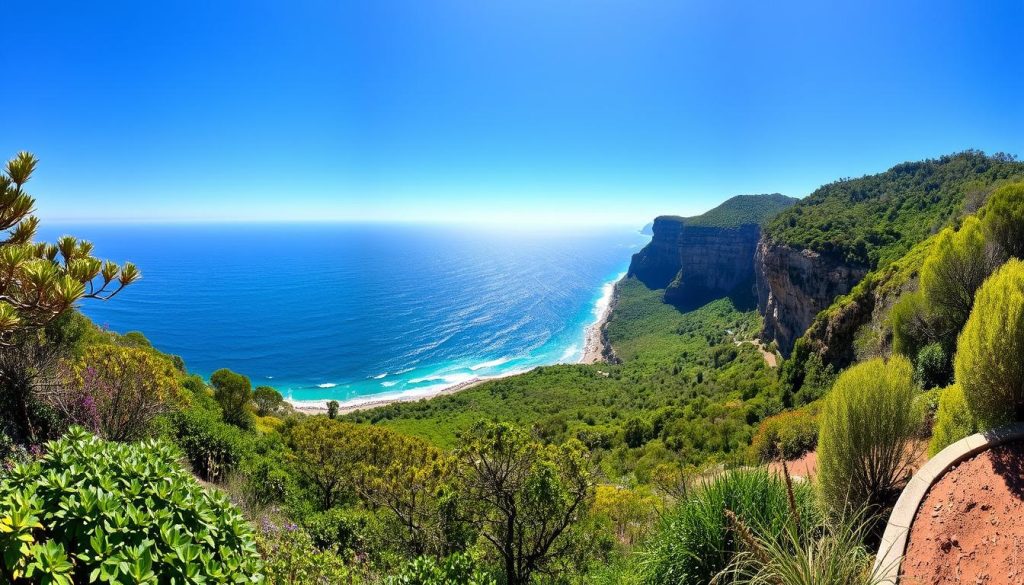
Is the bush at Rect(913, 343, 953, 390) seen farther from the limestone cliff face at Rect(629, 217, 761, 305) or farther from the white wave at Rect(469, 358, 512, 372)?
the limestone cliff face at Rect(629, 217, 761, 305)

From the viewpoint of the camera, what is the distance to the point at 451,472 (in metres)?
8.82

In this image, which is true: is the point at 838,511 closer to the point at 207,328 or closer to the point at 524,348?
the point at 524,348

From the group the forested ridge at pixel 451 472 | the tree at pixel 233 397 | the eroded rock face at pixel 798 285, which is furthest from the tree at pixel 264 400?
the eroded rock face at pixel 798 285

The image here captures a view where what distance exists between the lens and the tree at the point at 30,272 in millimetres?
3588

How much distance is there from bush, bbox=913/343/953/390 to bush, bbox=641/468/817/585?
980 cm

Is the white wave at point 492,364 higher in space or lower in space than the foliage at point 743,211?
lower

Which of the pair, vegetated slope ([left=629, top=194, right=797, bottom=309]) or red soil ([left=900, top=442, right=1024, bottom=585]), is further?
vegetated slope ([left=629, top=194, right=797, bottom=309])

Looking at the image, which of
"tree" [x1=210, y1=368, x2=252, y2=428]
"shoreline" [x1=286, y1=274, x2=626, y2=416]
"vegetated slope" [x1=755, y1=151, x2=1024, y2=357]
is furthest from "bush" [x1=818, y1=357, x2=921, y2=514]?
"shoreline" [x1=286, y1=274, x2=626, y2=416]

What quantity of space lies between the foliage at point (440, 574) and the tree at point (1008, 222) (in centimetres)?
1458

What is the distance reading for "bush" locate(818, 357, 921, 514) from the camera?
6074mm

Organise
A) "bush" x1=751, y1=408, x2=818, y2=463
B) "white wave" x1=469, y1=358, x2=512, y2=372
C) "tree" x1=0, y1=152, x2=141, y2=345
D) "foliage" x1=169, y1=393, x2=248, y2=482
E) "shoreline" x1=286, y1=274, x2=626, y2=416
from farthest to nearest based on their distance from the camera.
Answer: "white wave" x1=469, y1=358, x2=512, y2=372 → "shoreline" x1=286, y1=274, x2=626, y2=416 → "bush" x1=751, y1=408, x2=818, y2=463 → "foliage" x1=169, y1=393, x2=248, y2=482 → "tree" x1=0, y1=152, x2=141, y2=345

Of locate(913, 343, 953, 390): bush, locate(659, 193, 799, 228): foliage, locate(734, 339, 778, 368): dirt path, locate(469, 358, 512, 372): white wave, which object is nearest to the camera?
locate(913, 343, 953, 390): bush

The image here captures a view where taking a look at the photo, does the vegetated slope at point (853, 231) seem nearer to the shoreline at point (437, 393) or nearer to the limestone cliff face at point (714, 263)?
the shoreline at point (437, 393)

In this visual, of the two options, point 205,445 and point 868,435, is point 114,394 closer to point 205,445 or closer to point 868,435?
point 205,445
